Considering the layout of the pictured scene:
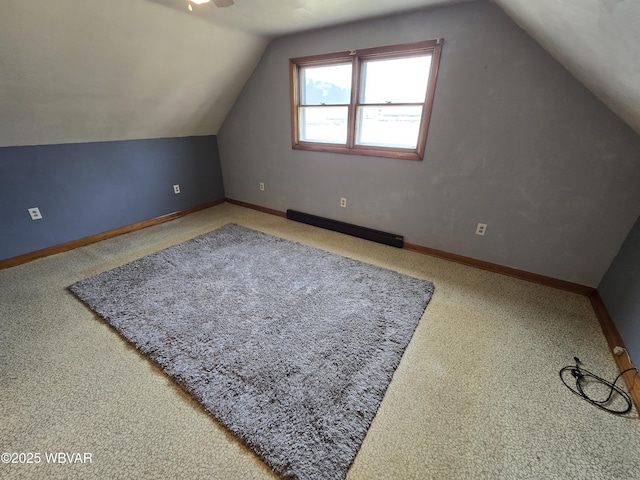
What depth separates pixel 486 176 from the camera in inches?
88.7

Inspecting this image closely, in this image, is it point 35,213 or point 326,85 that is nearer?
point 35,213

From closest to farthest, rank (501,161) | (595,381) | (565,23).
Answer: (565,23) < (595,381) < (501,161)

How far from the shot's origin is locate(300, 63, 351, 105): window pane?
2719 millimetres

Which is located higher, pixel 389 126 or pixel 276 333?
pixel 389 126

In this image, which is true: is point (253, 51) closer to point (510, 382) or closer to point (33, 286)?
point (33, 286)

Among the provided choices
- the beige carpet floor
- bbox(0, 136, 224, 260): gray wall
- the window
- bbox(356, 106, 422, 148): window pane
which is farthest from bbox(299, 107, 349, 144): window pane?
the beige carpet floor

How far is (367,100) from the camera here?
105 inches

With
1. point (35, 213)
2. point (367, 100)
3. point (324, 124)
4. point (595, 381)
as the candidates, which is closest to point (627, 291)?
point (595, 381)

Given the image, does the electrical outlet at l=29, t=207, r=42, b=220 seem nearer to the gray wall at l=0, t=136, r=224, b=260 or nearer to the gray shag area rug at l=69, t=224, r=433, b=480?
the gray wall at l=0, t=136, r=224, b=260

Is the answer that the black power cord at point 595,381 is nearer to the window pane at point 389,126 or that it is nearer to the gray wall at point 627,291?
the gray wall at point 627,291

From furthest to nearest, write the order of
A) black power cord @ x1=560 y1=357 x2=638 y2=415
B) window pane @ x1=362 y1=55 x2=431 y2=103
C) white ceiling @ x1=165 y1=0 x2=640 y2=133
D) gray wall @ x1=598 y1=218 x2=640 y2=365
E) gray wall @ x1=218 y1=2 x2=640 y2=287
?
window pane @ x1=362 y1=55 x2=431 y2=103
gray wall @ x1=218 y1=2 x2=640 y2=287
gray wall @ x1=598 y1=218 x2=640 y2=365
black power cord @ x1=560 y1=357 x2=638 y2=415
white ceiling @ x1=165 y1=0 x2=640 y2=133

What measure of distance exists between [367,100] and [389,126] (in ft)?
1.13

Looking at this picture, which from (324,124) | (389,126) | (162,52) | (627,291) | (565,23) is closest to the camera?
(565,23)

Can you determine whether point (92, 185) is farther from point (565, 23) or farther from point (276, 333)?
point (565, 23)
